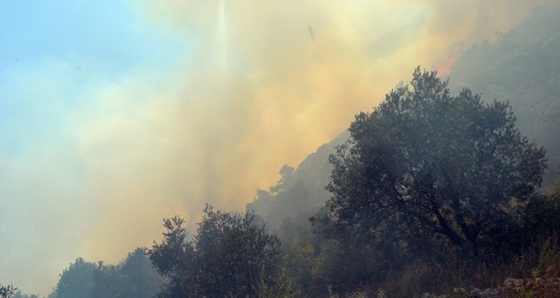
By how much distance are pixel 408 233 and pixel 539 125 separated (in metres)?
85.2

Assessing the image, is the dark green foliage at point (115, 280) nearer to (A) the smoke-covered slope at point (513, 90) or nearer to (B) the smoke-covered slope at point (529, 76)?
(A) the smoke-covered slope at point (513, 90)

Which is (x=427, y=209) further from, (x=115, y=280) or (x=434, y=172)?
(x=115, y=280)

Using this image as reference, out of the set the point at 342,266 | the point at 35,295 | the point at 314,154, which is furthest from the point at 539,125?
the point at 35,295

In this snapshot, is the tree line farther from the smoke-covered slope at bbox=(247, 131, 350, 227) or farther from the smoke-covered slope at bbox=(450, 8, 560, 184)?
the smoke-covered slope at bbox=(247, 131, 350, 227)

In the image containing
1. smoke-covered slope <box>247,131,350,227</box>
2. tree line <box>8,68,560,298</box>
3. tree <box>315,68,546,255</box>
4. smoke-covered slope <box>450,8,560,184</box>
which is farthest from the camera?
smoke-covered slope <box>247,131,350,227</box>

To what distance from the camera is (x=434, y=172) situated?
21875 millimetres

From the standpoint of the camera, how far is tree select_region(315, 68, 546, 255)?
20953mm

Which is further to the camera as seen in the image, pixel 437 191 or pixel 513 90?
pixel 513 90

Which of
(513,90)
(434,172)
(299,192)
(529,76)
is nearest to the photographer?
(434,172)

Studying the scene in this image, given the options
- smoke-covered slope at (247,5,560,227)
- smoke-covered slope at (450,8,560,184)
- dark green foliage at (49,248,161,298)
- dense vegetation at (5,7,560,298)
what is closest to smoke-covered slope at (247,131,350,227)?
smoke-covered slope at (247,5,560,227)

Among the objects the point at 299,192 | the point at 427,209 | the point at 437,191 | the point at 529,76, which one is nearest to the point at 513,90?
the point at 529,76

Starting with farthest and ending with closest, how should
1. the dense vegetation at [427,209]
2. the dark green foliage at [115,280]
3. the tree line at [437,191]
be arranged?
1. the dark green foliage at [115,280]
2. the tree line at [437,191]
3. the dense vegetation at [427,209]

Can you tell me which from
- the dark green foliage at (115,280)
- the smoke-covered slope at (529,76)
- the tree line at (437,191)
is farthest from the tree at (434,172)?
the dark green foliage at (115,280)

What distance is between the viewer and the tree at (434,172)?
21.0 metres
